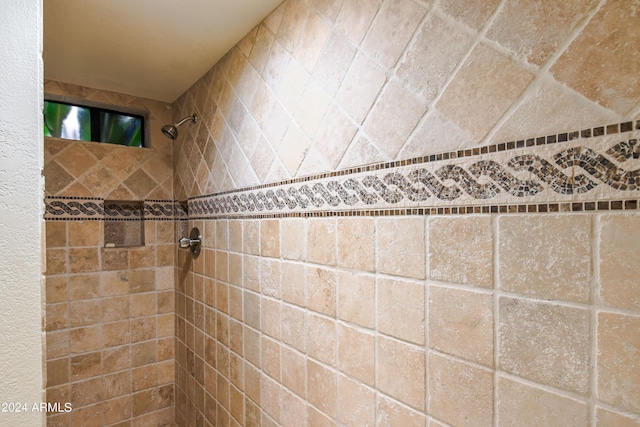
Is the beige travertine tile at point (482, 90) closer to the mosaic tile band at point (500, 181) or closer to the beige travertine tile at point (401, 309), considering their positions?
the mosaic tile band at point (500, 181)

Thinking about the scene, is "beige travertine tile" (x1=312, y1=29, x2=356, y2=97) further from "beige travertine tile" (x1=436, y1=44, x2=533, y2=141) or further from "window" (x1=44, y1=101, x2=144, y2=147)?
"window" (x1=44, y1=101, x2=144, y2=147)

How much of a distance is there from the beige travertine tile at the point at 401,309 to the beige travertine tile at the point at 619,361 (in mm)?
302

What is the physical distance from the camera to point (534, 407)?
0.55 metres

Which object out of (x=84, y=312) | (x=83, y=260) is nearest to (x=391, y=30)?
(x=83, y=260)

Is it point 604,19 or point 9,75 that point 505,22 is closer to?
point 604,19

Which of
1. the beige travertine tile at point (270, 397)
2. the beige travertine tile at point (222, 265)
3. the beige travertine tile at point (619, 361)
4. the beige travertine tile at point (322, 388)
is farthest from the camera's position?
the beige travertine tile at point (222, 265)

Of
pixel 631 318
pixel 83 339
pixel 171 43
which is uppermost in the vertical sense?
pixel 171 43

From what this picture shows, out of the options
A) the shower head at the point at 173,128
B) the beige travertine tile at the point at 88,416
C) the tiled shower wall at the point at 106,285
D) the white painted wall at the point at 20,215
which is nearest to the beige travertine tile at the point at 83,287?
the tiled shower wall at the point at 106,285

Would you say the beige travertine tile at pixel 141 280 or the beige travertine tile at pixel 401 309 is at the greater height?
the beige travertine tile at pixel 401 309

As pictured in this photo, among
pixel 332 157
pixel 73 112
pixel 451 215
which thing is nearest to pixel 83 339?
pixel 73 112

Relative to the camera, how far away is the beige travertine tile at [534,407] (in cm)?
51

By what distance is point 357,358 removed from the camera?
0.87 metres

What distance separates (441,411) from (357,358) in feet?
0.81

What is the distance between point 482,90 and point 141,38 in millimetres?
1434
